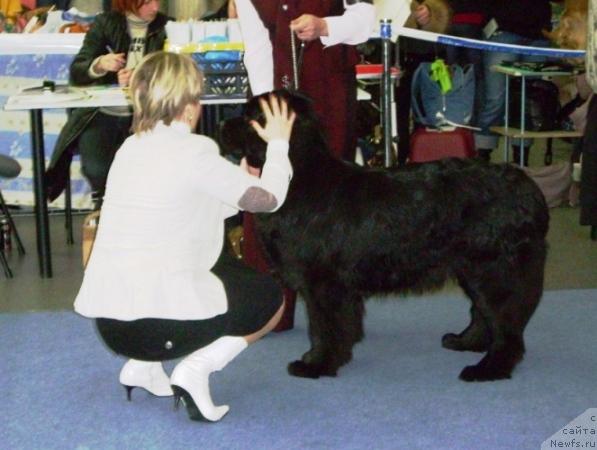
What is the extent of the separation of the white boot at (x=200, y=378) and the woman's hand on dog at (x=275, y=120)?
61 cm

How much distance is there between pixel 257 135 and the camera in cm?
317

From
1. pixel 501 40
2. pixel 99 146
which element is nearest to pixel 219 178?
pixel 99 146

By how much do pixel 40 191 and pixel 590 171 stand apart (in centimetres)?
250

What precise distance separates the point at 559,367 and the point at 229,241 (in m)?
1.58

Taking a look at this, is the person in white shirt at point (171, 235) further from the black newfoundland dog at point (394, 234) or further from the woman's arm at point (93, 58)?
the woman's arm at point (93, 58)

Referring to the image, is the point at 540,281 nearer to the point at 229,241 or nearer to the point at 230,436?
the point at 230,436

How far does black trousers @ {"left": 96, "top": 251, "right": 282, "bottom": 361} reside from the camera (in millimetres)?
2789

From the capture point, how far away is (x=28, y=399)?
10.2 ft

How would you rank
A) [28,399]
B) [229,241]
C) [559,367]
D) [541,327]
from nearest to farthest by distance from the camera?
[28,399] → [559,367] → [541,327] → [229,241]

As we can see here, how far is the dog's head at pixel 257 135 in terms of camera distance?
315 centimetres

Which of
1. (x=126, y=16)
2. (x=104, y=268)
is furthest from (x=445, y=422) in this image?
(x=126, y=16)

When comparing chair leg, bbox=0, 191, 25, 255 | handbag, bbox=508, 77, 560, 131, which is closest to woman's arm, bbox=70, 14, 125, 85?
chair leg, bbox=0, 191, 25, 255

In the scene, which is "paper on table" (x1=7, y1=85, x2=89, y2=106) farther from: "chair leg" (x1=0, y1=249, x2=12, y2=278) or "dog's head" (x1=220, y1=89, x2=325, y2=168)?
"dog's head" (x1=220, y1=89, x2=325, y2=168)

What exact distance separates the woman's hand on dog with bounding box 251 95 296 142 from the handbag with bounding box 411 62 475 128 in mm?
3713
